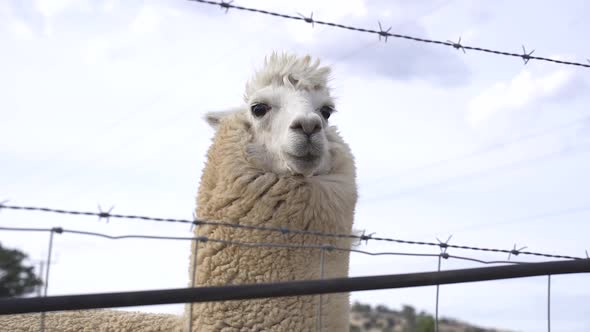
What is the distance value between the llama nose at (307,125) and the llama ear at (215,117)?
0.95 meters

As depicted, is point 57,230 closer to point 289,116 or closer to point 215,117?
point 289,116

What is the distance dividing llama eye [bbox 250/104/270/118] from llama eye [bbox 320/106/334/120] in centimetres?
46

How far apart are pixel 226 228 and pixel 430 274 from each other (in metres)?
2.15

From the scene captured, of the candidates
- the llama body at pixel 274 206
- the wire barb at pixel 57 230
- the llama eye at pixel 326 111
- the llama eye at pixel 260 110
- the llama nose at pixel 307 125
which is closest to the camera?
the wire barb at pixel 57 230

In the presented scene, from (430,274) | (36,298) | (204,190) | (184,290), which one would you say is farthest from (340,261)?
(36,298)

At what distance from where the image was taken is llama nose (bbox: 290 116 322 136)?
18.1 ft

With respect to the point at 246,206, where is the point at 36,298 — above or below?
below

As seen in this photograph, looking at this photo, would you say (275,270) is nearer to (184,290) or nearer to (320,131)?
(320,131)

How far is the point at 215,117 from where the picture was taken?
6.45 meters

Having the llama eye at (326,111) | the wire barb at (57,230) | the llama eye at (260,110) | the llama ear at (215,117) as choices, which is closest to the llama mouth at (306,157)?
the llama eye at (260,110)

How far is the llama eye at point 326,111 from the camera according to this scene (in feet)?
20.9

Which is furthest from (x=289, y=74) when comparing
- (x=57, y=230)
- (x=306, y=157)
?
(x=57, y=230)

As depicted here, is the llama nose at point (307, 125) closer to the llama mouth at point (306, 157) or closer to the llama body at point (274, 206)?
the llama body at point (274, 206)

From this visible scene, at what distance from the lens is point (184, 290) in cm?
299
